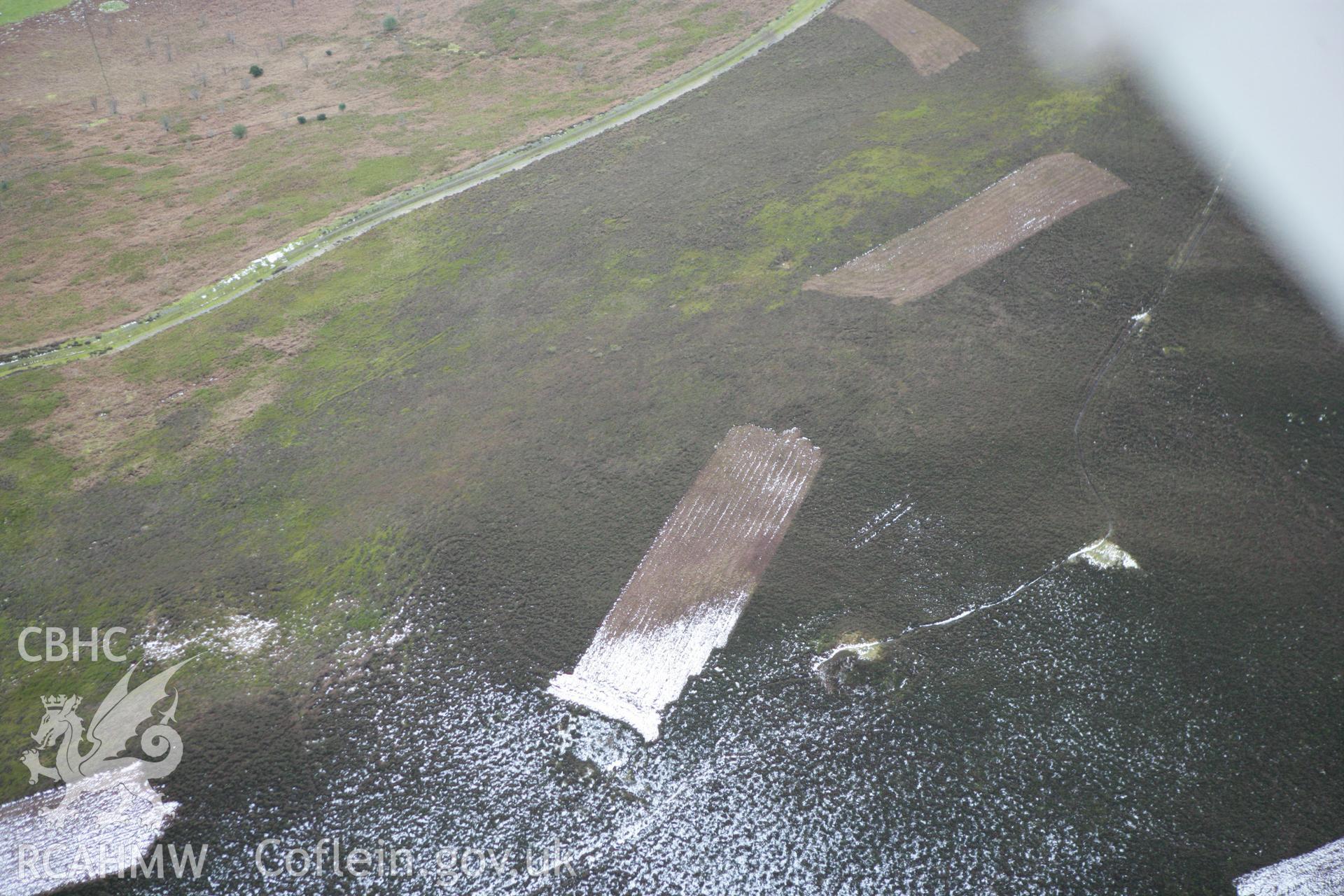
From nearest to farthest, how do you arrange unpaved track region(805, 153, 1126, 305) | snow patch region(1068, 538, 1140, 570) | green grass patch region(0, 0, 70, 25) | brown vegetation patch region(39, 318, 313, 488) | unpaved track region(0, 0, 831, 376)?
1. snow patch region(1068, 538, 1140, 570)
2. brown vegetation patch region(39, 318, 313, 488)
3. unpaved track region(805, 153, 1126, 305)
4. unpaved track region(0, 0, 831, 376)
5. green grass patch region(0, 0, 70, 25)

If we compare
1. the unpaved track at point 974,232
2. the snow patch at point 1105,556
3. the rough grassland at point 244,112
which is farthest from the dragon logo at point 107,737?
the unpaved track at point 974,232

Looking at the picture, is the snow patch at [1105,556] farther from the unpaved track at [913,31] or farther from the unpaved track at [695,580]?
the unpaved track at [913,31]

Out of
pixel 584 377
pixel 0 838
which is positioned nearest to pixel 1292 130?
pixel 584 377

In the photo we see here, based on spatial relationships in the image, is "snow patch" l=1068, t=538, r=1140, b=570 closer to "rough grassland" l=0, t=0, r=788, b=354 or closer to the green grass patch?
"rough grassland" l=0, t=0, r=788, b=354

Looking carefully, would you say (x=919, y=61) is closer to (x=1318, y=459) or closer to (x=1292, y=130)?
(x=1292, y=130)

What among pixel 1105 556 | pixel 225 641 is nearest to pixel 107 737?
pixel 225 641

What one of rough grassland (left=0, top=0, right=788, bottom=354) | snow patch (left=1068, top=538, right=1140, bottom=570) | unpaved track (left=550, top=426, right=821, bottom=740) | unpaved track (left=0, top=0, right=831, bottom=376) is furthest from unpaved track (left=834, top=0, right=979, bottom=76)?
snow patch (left=1068, top=538, right=1140, bottom=570)

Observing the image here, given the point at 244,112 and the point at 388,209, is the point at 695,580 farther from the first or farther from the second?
the point at 244,112
